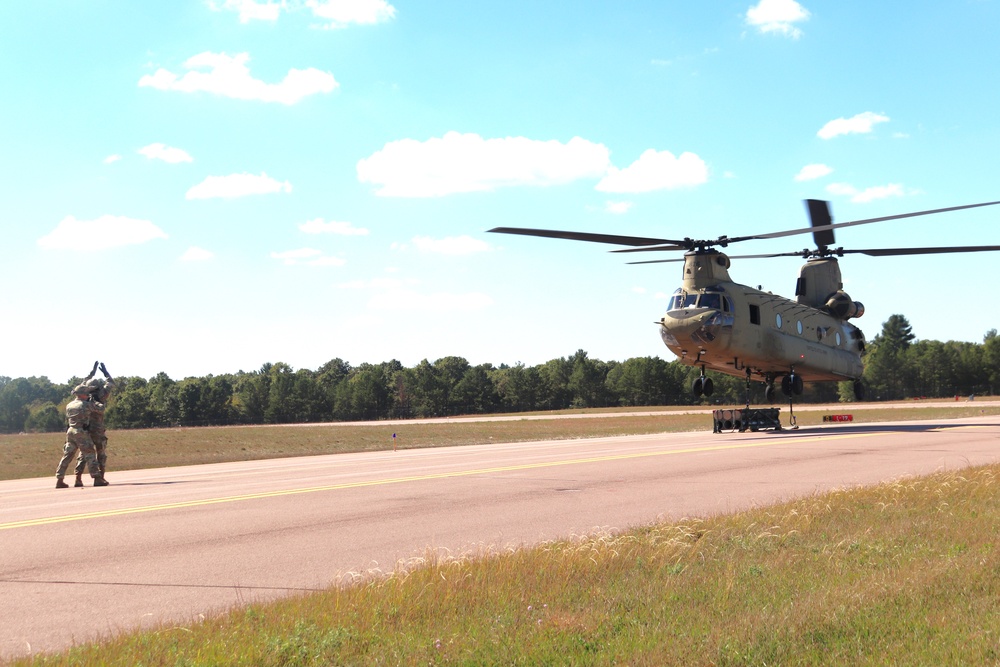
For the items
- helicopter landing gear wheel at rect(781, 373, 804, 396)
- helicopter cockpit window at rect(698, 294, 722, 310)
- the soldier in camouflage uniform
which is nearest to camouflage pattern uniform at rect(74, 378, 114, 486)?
the soldier in camouflage uniform

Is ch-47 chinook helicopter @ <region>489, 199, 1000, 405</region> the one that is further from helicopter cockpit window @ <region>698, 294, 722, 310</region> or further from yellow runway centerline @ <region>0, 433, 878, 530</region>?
yellow runway centerline @ <region>0, 433, 878, 530</region>

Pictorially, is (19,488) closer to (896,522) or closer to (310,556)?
(310,556)

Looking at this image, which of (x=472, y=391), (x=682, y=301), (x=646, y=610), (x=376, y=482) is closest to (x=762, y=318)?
(x=682, y=301)

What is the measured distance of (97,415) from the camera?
60.4ft

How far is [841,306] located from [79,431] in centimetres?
3105

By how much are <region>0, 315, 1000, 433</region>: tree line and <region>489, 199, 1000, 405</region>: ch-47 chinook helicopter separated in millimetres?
98143

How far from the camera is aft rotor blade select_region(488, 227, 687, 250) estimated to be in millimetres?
26734

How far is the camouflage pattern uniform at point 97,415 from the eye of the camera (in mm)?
18297

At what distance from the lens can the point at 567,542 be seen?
9.52 metres

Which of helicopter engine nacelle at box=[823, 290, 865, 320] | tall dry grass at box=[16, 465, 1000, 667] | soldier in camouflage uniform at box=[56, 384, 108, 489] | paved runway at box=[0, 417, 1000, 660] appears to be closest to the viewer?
tall dry grass at box=[16, 465, 1000, 667]

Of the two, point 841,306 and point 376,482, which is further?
point 841,306

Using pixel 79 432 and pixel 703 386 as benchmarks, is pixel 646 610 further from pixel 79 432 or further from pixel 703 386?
pixel 703 386

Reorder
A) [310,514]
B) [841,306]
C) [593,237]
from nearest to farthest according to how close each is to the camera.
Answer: [310,514], [593,237], [841,306]

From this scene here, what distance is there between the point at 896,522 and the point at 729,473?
7446 millimetres
